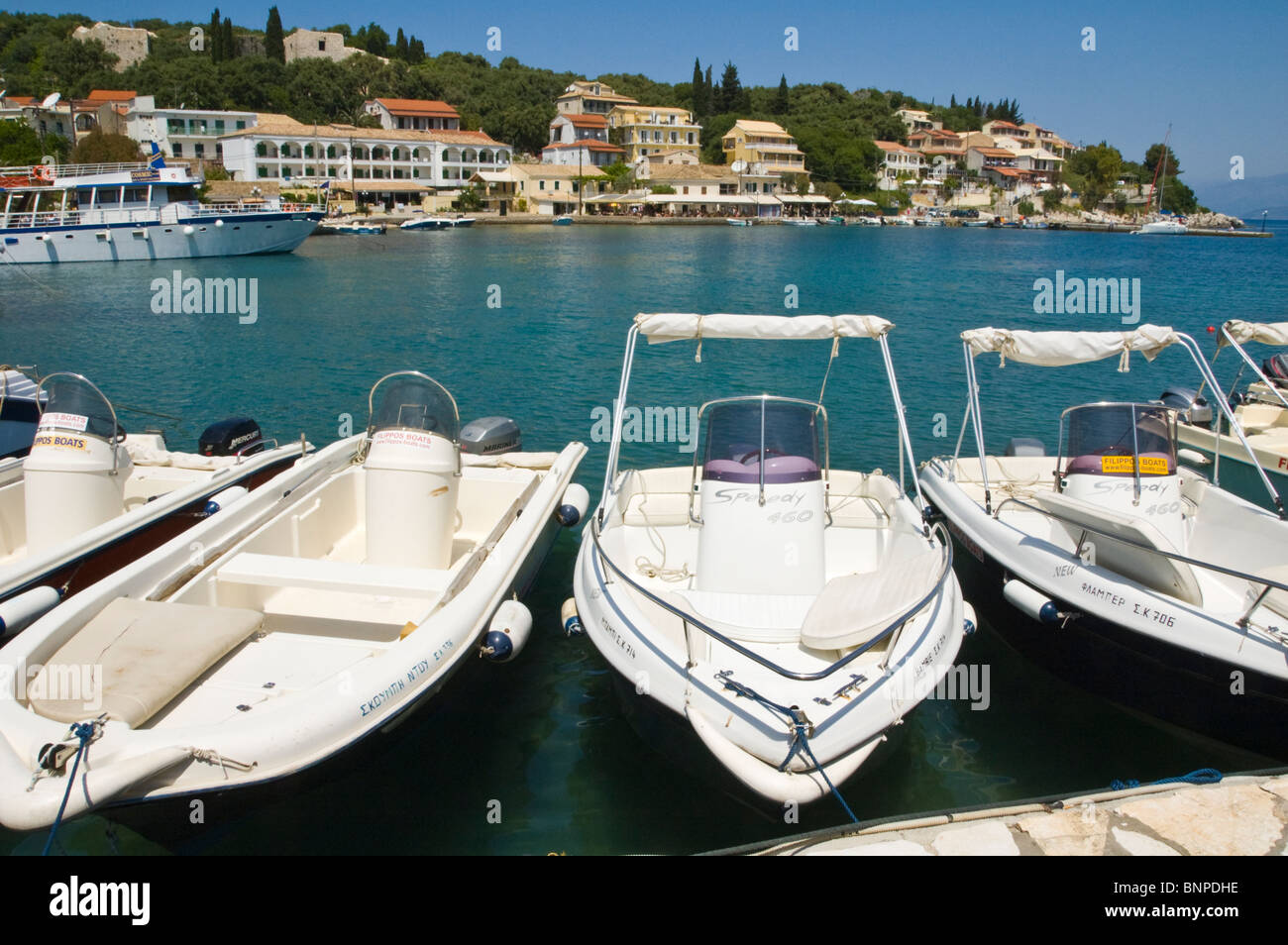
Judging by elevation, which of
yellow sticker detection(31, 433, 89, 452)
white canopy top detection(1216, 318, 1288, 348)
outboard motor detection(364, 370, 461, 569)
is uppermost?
white canopy top detection(1216, 318, 1288, 348)

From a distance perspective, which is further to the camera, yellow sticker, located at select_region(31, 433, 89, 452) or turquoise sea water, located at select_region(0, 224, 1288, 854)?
yellow sticker, located at select_region(31, 433, 89, 452)

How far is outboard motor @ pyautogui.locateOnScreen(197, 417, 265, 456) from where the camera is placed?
11469 mm

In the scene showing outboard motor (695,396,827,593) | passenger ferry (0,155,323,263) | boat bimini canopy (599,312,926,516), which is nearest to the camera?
outboard motor (695,396,827,593)

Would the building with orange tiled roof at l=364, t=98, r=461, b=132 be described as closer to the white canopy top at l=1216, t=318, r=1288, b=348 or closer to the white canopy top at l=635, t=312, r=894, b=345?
the white canopy top at l=635, t=312, r=894, b=345

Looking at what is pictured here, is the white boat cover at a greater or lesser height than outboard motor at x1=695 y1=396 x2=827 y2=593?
greater

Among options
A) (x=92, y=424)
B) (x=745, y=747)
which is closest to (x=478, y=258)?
(x=92, y=424)

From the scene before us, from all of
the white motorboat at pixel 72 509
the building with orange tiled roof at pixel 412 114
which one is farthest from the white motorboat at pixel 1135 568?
the building with orange tiled roof at pixel 412 114

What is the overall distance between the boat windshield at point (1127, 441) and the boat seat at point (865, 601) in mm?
2598

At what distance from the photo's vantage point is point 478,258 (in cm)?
5656

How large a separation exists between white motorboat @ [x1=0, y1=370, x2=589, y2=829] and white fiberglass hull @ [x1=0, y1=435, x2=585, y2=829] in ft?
0.04

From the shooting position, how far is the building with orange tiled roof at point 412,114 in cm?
10612

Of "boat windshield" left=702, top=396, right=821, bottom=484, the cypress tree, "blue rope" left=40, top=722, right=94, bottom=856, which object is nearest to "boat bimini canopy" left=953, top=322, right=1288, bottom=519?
"boat windshield" left=702, top=396, right=821, bottom=484

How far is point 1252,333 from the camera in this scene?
10.8 m
